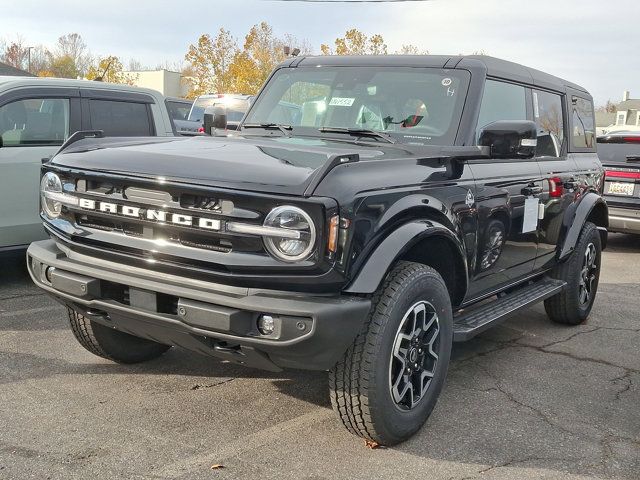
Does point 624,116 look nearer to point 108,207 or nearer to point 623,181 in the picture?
point 623,181

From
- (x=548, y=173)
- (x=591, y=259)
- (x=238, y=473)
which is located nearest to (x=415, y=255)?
(x=238, y=473)

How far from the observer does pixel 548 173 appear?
4.79 metres

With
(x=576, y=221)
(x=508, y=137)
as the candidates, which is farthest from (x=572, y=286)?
(x=508, y=137)

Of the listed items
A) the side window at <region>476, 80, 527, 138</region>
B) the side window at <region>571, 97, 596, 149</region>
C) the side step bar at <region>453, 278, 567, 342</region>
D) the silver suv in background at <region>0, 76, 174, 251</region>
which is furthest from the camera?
the silver suv in background at <region>0, 76, 174, 251</region>

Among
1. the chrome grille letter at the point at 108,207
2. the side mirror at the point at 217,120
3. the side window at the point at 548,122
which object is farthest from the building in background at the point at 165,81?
the chrome grille letter at the point at 108,207

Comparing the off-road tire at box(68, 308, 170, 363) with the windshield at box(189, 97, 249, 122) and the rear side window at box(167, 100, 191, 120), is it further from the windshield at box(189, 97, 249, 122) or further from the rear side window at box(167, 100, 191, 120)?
the rear side window at box(167, 100, 191, 120)

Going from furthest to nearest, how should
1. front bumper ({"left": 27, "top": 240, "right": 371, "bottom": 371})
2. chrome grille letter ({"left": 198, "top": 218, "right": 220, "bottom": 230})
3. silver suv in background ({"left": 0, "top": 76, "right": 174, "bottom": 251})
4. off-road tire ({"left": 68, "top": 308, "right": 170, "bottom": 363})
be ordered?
silver suv in background ({"left": 0, "top": 76, "right": 174, "bottom": 251}) → off-road tire ({"left": 68, "top": 308, "right": 170, "bottom": 363}) → chrome grille letter ({"left": 198, "top": 218, "right": 220, "bottom": 230}) → front bumper ({"left": 27, "top": 240, "right": 371, "bottom": 371})

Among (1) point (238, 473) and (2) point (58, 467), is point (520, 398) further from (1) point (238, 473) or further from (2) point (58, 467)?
(2) point (58, 467)

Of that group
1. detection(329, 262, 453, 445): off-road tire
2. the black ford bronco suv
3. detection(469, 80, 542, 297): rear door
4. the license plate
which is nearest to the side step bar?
the black ford bronco suv

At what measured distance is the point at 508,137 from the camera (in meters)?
3.71

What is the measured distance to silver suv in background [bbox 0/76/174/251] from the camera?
576cm

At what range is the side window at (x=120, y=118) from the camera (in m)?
6.41

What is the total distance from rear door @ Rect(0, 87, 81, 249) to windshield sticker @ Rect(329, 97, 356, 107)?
262 cm

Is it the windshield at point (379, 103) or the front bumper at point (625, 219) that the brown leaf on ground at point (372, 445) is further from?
the front bumper at point (625, 219)
